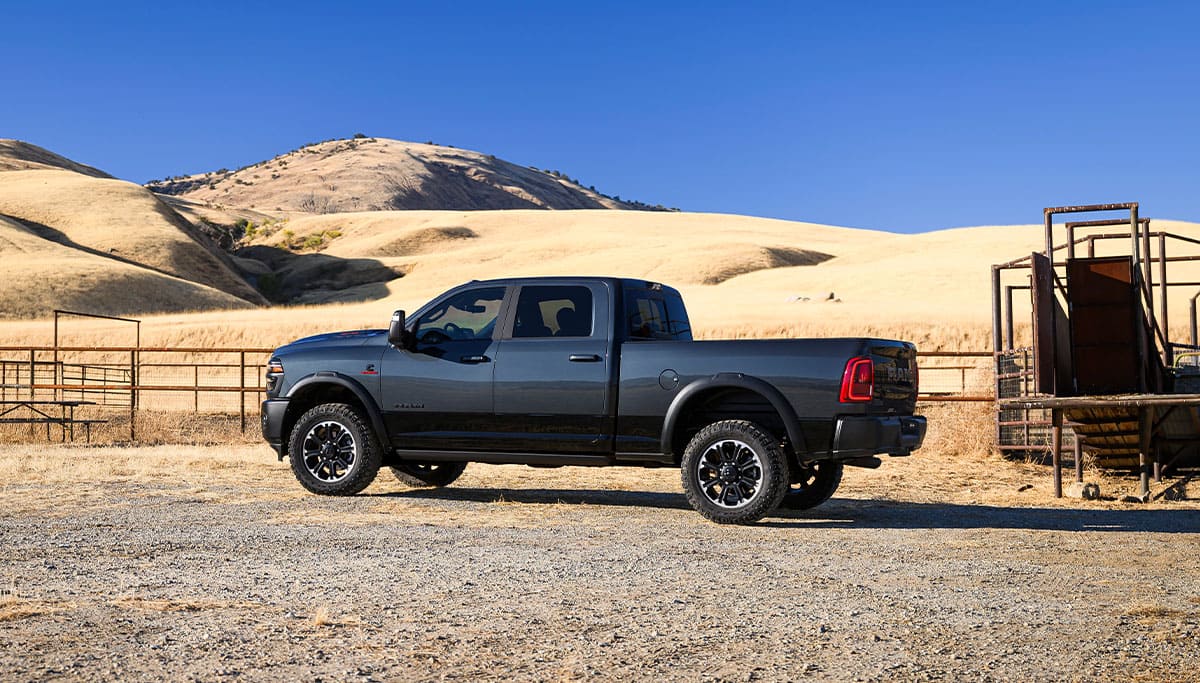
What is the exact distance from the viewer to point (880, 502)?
540 inches

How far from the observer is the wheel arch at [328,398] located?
12.9 metres

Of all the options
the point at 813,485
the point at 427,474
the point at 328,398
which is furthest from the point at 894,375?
the point at 328,398

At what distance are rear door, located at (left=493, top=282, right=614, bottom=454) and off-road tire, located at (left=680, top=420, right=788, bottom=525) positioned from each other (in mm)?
937

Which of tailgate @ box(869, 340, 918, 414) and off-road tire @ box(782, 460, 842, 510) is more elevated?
tailgate @ box(869, 340, 918, 414)

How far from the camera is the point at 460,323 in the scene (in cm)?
1320

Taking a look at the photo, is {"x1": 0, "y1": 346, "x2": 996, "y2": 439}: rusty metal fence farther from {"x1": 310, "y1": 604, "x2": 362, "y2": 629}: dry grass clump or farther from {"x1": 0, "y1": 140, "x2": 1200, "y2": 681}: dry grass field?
{"x1": 310, "y1": 604, "x2": 362, "y2": 629}: dry grass clump

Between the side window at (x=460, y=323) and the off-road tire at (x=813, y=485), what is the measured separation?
131 inches

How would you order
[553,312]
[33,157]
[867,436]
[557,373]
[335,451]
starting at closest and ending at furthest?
1. [867,436]
2. [557,373]
3. [553,312]
4. [335,451]
5. [33,157]

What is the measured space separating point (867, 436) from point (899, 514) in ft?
6.56

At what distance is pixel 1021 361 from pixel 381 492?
1069cm

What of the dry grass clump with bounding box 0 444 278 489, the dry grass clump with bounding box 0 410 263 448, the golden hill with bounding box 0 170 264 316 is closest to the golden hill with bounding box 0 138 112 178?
the golden hill with bounding box 0 170 264 316

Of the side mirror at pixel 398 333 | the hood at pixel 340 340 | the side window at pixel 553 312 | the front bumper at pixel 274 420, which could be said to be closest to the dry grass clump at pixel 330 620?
the side window at pixel 553 312

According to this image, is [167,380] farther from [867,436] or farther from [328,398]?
[867,436]

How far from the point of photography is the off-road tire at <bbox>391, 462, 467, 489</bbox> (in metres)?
14.3
